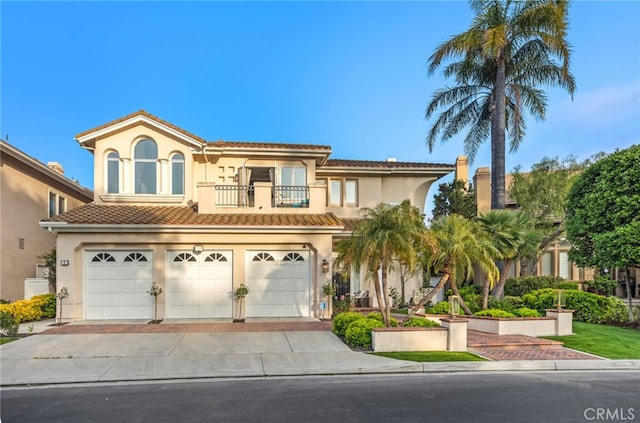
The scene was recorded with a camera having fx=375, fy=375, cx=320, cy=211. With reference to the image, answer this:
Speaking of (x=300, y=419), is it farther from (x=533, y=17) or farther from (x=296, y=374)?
(x=533, y=17)

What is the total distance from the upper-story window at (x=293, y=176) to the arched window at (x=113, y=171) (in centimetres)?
700

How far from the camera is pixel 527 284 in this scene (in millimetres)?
18312

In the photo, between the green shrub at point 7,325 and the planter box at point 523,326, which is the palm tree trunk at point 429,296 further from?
the green shrub at point 7,325

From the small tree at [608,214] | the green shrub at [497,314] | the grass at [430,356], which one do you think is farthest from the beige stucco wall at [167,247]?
the small tree at [608,214]

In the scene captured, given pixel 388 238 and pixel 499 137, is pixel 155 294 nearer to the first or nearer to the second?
pixel 388 238

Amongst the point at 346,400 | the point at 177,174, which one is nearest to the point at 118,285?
the point at 177,174

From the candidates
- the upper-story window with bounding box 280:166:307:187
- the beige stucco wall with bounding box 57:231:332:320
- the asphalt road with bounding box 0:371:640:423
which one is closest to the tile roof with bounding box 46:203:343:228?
the beige stucco wall with bounding box 57:231:332:320

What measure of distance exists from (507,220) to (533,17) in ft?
30.7

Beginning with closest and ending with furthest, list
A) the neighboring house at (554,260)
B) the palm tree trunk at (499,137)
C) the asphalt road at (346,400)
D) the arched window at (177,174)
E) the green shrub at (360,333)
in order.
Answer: the asphalt road at (346,400), the green shrub at (360,333), the arched window at (177,174), the palm tree trunk at (499,137), the neighboring house at (554,260)

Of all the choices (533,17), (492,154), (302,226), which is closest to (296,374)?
(302,226)

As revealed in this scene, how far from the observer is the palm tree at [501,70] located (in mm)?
16297

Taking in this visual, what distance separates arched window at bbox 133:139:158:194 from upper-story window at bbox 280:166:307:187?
550 cm

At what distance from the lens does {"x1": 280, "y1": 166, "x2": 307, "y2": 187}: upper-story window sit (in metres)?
17.2

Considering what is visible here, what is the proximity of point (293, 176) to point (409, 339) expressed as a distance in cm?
982
